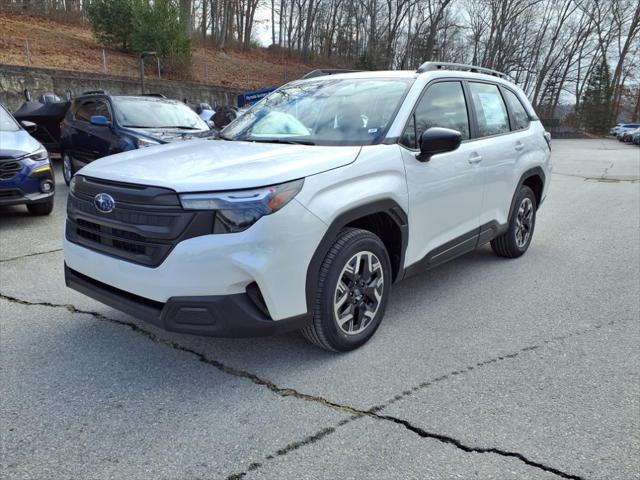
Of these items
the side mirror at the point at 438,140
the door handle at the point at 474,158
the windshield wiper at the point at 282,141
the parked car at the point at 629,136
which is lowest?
the parked car at the point at 629,136

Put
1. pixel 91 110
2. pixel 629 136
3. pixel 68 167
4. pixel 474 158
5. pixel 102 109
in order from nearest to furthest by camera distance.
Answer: pixel 474 158
pixel 102 109
pixel 91 110
pixel 68 167
pixel 629 136

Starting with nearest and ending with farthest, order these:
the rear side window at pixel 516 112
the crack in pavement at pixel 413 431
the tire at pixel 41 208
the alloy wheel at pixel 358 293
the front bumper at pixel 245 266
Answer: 1. the crack in pavement at pixel 413 431
2. the front bumper at pixel 245 266
3. the alloy wheel at pixel 358 293
4. the rear side window at pixel 516 112
5. the tire at pixel 41 208

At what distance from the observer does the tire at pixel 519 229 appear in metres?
5.07

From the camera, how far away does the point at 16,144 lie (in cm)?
652

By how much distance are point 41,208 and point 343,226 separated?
556cm

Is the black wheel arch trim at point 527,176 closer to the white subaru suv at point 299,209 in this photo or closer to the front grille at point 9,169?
the white subaru suv at point 299,209

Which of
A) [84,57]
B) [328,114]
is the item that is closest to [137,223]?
[328,114]

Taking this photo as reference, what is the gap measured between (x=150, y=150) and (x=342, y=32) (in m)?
52.8

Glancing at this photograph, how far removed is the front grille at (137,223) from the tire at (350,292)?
779 millimetres

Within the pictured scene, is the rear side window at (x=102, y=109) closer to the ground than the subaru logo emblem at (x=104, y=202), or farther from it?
closer to the ground

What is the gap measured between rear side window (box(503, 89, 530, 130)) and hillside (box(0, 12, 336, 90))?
20.3 meters

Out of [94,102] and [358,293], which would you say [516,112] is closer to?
[358,293]

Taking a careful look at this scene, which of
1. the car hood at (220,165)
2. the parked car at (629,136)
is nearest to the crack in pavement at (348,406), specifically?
the car hood at (220,165)

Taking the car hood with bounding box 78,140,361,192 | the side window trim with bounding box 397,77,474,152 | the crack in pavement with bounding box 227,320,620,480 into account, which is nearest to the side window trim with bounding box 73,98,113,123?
the car hood with bounding box 78,140,361,192
